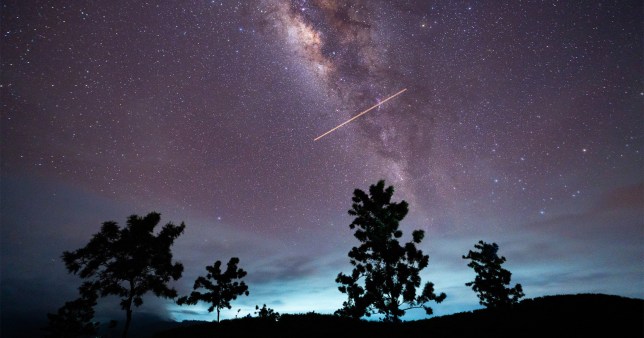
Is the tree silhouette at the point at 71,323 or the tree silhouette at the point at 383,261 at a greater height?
the tree silhouette at the point at 383,261

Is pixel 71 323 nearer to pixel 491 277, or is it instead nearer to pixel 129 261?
pixel 129 261

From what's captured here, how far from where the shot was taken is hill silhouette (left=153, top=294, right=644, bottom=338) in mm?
13008

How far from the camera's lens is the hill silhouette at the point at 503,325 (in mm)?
13008

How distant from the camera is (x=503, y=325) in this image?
14961 millimetres

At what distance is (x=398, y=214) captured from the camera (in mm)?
24031

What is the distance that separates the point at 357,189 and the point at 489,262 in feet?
71.2

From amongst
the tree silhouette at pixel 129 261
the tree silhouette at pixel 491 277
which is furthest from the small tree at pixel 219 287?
the tree silhouette at pixel 491 277

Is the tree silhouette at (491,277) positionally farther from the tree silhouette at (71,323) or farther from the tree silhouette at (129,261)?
the tree silhouette at (71,323)

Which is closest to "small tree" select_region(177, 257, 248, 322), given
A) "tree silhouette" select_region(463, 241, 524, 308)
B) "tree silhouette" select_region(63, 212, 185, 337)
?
"tree silhouette" select_region(63, 212, 185, 337)

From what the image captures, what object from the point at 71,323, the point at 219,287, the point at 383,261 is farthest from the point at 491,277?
the point at 71,323

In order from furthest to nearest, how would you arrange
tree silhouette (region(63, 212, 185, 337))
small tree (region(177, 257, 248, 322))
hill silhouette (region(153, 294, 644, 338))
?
small tree (region(177, 257, 248, 322)) → tree silhouette (region(63, 212, 185, 337)) → hill silhouette (region(153, 294, 644, 338))

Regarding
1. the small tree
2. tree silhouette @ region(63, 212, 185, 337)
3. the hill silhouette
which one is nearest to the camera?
the hill silhouette

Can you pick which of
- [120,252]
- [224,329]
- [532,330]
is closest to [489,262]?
[532,330]

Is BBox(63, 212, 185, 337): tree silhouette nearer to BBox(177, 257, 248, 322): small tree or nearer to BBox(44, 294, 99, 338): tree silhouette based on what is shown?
BBox(177, 257, 248, 322): small tree
